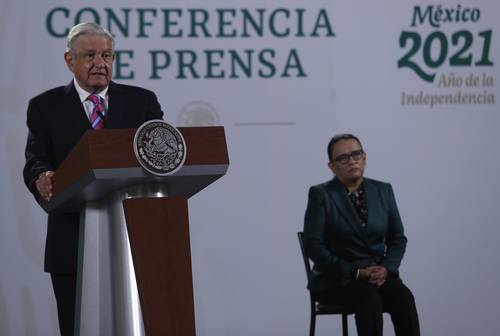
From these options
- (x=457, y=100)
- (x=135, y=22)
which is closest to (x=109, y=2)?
(x=135, y=22)

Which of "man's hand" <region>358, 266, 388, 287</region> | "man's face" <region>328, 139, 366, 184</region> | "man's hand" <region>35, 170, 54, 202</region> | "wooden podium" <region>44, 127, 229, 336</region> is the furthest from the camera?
"man's face" <region>328, 139, 366, 184</region>

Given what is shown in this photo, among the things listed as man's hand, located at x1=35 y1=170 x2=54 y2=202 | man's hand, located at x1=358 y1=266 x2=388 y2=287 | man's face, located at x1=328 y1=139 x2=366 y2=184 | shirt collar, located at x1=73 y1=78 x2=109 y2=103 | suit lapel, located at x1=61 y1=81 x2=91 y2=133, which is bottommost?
man's hand, located at x1=358 y1=266 x2=388 y2=287

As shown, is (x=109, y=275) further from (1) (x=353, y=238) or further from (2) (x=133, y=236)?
(1) (x=353, y=238)

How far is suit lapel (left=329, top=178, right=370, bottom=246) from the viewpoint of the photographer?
360 cm

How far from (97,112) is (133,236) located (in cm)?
52

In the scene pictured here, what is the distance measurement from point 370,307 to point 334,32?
1.78m

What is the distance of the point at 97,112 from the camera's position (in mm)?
2076

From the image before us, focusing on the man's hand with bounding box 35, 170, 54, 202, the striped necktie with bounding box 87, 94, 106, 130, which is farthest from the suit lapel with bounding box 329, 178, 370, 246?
the man's hand with bounding box 35, 170, 54, 202

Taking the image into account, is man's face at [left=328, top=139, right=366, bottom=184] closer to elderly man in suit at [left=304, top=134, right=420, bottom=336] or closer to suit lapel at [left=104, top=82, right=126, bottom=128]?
elderly man in suit at [left=304, top=134, right=420, bottom=336]

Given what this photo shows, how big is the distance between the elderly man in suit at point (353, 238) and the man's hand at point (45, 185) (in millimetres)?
1876

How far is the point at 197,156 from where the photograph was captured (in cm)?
171

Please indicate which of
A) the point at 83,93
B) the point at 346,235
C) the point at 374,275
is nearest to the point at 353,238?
the point at 346,235

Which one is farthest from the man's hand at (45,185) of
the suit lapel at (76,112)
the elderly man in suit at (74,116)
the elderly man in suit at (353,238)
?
the elderly man in suit at (353,238)

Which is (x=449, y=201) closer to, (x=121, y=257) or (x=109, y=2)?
(x=109, y=2)
